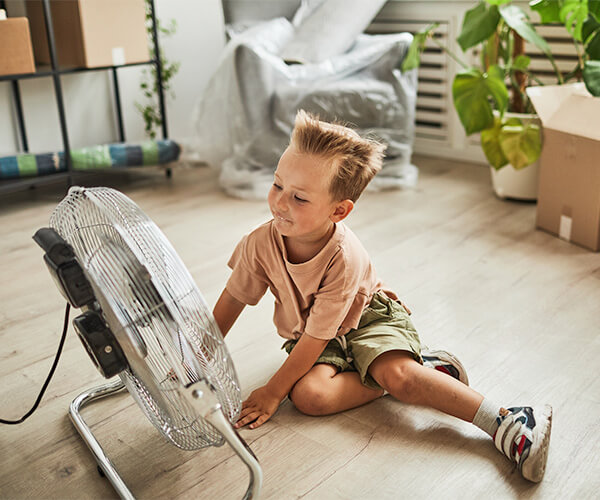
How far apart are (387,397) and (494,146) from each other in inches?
47.1

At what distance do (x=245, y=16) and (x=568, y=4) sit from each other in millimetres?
1370

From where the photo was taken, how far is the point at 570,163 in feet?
6.66

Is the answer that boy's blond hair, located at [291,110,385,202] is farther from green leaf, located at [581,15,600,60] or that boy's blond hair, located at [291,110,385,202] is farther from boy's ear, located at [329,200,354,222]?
green leaf, located at [581,15,600,60]

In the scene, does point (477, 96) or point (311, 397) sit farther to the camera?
point (477, 96)

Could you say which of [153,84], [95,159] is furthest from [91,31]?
[153,84]

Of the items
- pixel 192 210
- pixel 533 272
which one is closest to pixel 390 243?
pixel 533 272

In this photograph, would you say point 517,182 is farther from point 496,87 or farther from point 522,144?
point 496,87

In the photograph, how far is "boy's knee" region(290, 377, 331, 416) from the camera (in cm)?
127

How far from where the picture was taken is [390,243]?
2141 millimetres

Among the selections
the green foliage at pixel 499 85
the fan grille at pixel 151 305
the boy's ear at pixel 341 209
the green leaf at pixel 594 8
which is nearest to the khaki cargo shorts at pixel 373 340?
the boy's ear at pixel 341 209

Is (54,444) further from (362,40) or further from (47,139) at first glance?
(362,40)

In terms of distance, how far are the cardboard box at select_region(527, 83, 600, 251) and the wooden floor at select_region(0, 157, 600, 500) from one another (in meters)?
0.07

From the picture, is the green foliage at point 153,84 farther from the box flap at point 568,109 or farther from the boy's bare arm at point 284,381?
the boy's bare arm at point 284,381

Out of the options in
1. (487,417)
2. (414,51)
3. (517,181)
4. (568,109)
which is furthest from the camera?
(414,51)
